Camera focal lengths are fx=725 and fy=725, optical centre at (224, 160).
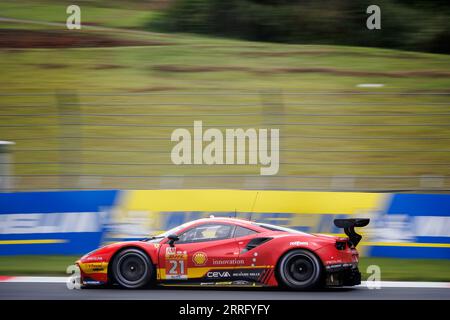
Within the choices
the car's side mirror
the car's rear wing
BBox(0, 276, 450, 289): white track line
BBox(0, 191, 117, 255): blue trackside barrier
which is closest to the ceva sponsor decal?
the car's side mirror

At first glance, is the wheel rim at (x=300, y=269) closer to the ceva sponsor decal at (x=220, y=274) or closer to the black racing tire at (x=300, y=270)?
the black racing tire at (x=300, y=270)

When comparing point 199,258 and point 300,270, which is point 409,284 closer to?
point 300,270

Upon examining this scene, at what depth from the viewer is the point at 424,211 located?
10461mm

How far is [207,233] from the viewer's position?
330 inches

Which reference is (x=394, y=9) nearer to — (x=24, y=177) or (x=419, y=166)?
(x=419, y=166)

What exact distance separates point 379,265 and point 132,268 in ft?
12.2

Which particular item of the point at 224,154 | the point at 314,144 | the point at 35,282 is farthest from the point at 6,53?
the point at 35,282

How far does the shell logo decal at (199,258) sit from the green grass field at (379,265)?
8.04ft

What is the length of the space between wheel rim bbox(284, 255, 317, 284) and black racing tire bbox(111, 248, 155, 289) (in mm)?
1560

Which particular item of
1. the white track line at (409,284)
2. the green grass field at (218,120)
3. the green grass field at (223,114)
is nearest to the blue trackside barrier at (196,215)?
the green grass field at (218,120)

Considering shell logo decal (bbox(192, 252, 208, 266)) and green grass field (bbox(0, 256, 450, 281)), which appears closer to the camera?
shell logo decal (bbox(192, 252, 208, 266))

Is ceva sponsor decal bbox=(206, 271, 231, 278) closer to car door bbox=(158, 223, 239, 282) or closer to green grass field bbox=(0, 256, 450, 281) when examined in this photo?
car door bbox=(158, 223, 239, 282)

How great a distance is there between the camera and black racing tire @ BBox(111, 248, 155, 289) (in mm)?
8297
